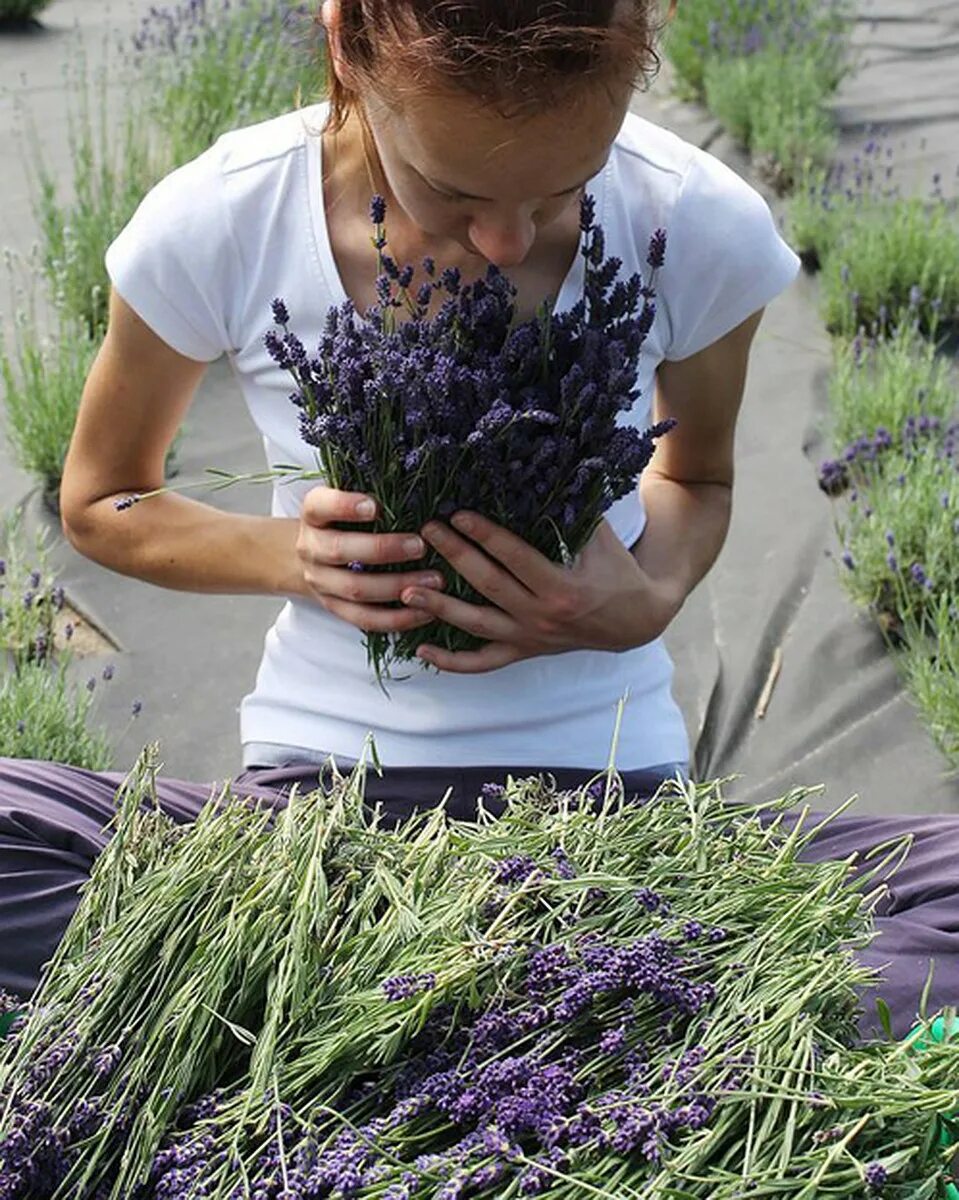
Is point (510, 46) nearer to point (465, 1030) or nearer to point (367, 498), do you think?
point (367, 498)

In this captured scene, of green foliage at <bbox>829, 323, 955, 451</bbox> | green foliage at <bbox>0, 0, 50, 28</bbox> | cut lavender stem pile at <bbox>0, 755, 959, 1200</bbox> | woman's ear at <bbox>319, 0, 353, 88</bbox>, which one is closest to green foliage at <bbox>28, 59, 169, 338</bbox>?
green foliage at <bbox>829, 323, 955, 451</bbox>

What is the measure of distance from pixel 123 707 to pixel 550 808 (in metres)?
1.83

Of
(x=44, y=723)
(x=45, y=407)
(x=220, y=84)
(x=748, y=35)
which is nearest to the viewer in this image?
(x=44, y=723)

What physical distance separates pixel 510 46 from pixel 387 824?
2.72ft

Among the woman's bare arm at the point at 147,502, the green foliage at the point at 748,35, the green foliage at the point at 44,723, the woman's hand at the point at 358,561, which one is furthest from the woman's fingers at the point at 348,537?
the green foliage at the point at 748,35

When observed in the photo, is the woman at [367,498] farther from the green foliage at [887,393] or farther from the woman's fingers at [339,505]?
the green foliage at [887,393]

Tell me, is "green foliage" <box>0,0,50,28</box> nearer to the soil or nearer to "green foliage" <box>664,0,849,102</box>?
"green foliage" <box>664,0,849,102</box>

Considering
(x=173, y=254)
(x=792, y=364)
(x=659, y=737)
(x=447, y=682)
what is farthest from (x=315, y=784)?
(x=792, y=364)

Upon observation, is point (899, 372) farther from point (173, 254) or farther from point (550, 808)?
point (550, 808)

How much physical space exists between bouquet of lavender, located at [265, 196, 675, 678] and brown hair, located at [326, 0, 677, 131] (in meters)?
0.15

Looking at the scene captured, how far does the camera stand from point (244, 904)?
49.9 inches

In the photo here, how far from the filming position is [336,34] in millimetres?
1650

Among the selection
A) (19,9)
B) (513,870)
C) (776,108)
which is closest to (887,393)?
(776,108)

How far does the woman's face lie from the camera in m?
1.53
